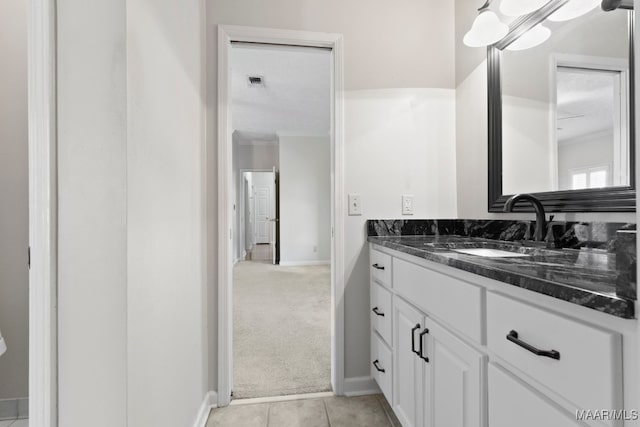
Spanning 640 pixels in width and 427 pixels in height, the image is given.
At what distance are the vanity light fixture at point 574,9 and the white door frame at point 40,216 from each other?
182 centimetres

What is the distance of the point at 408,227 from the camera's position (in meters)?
1.82

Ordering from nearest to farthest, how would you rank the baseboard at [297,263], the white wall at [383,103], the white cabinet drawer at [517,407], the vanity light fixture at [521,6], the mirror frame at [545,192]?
the white cabinet drawer at [517,407] → the mirror frame at [545,192] → the vanity light fixture at [521,6] → the white wall at [383,103] → the baseboard at [297,263]

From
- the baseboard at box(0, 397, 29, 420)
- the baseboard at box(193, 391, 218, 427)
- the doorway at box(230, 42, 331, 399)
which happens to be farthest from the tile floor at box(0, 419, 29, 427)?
the doorway at box(230, 42, 331, 399)

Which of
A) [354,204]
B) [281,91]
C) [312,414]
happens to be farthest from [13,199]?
[281,91]

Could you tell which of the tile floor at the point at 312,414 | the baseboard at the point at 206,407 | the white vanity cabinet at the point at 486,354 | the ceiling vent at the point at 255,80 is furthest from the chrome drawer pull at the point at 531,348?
the ceiling vent at the point at 255,80

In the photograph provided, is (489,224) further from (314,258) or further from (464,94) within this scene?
(314,258)

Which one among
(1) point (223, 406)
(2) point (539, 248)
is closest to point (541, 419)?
(2) point (539, 248)

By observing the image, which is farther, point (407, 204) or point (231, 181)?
point (407, 204)

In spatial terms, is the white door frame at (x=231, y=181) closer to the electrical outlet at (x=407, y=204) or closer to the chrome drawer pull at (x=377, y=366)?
the chrome drawer pull at (x=377, y=366)

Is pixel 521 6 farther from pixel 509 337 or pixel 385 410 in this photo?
pixel 385 410

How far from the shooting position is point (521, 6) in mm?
1255

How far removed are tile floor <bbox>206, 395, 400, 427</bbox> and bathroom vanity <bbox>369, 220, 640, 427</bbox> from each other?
0.20m

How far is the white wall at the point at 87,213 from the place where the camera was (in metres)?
0.83

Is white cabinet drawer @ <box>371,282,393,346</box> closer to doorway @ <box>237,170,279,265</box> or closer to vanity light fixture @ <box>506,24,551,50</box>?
vanity light fixture @ <box>506,24,551,50</box>
